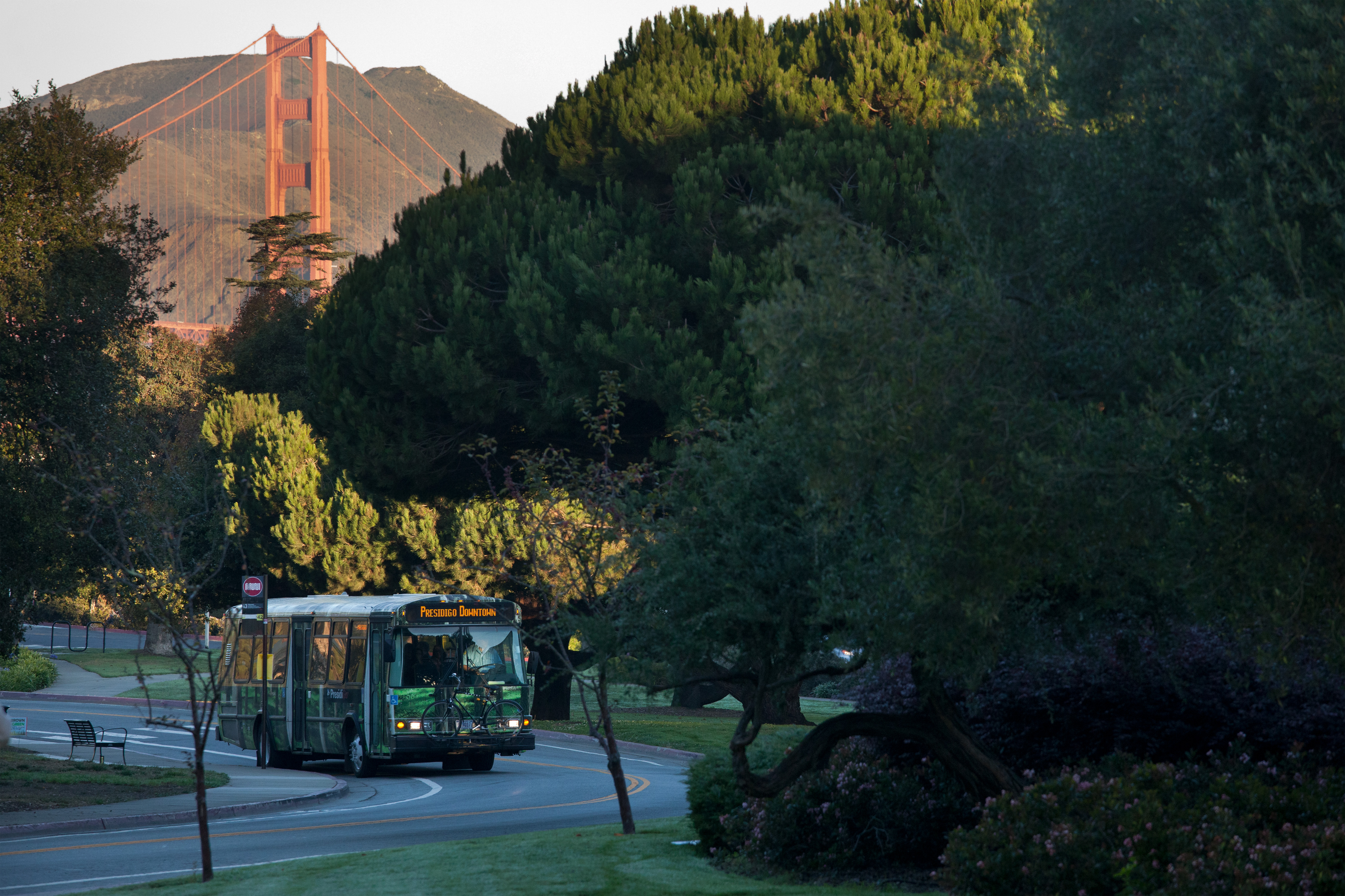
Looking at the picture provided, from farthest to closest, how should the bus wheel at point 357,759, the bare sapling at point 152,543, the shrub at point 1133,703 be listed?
the bus wheel at point 357,759
the bare sapling at point 152,543
the shrub at point 1133,703

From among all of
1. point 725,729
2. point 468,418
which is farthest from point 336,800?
point 725,729

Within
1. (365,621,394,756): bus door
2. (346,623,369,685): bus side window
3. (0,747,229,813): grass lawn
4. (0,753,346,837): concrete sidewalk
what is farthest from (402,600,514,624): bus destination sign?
(0,747,229,813): grass lawn

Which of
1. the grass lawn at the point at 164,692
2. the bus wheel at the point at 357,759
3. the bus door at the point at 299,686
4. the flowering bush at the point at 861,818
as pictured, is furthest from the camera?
the grass lawn at the point at 164,692

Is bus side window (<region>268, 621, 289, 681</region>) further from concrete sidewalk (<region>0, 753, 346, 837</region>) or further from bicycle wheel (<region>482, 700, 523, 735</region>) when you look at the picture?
bicycle wheel (<region>482, 700, 523, 735</region>)

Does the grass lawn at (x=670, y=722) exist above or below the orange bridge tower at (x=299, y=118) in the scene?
below

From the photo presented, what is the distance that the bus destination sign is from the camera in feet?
79.8

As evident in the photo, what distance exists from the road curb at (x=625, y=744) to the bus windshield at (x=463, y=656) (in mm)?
1598

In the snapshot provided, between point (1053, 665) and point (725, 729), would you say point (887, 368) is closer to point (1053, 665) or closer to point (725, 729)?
point (1053, 665)

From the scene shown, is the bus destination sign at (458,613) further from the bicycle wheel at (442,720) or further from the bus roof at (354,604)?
the bicycle wheel at (442,720)

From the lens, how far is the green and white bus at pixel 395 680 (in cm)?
2423

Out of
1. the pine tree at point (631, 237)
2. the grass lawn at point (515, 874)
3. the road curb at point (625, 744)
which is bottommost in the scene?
the road curb at point (625, 744)

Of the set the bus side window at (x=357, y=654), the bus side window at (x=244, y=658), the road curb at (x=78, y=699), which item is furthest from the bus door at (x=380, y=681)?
the road curb at (x=78, y=699)

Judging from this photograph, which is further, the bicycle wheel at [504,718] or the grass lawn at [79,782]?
the bicycle wheel at [504,718]

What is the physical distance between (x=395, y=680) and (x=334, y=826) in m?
6.21
